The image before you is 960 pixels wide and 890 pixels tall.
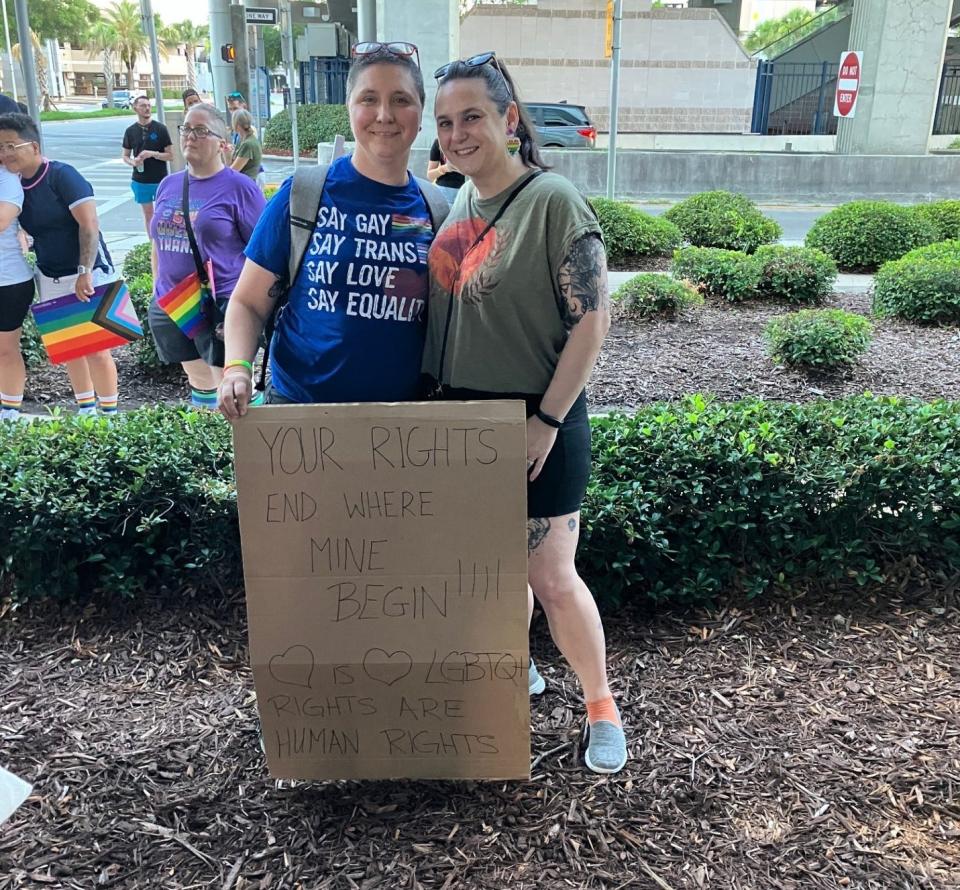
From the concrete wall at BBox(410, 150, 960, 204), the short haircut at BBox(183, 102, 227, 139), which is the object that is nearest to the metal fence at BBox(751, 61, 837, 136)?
the concrete wall at BBox(410, 150, 960, 204)

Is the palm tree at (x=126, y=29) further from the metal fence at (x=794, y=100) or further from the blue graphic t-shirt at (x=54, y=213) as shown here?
the blue graphic t-shirt at (x=54, y=213)

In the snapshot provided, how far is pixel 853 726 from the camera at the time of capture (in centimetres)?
278

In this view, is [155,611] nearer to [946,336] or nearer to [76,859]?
[76,859]

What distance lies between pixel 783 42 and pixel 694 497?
1566 inches

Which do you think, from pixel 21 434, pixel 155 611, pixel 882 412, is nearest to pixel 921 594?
pixel 882 412

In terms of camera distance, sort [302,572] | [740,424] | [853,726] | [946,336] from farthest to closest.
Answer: [946,336] → [740,424] → [853,726] → [302,572]

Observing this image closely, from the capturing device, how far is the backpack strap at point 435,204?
2.37 m

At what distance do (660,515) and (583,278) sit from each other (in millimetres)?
1391

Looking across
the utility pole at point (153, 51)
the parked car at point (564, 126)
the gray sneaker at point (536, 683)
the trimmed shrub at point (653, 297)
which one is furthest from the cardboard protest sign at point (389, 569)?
the parked car at point (564, 126)

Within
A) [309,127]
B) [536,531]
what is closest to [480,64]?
[536,531]

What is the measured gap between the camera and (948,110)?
2703cm

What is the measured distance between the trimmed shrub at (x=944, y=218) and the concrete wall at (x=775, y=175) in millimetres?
5932

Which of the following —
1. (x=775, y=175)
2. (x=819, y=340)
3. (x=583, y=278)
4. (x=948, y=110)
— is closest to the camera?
(x=583, y=278)

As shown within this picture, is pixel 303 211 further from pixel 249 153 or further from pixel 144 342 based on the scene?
pixel 249 153
